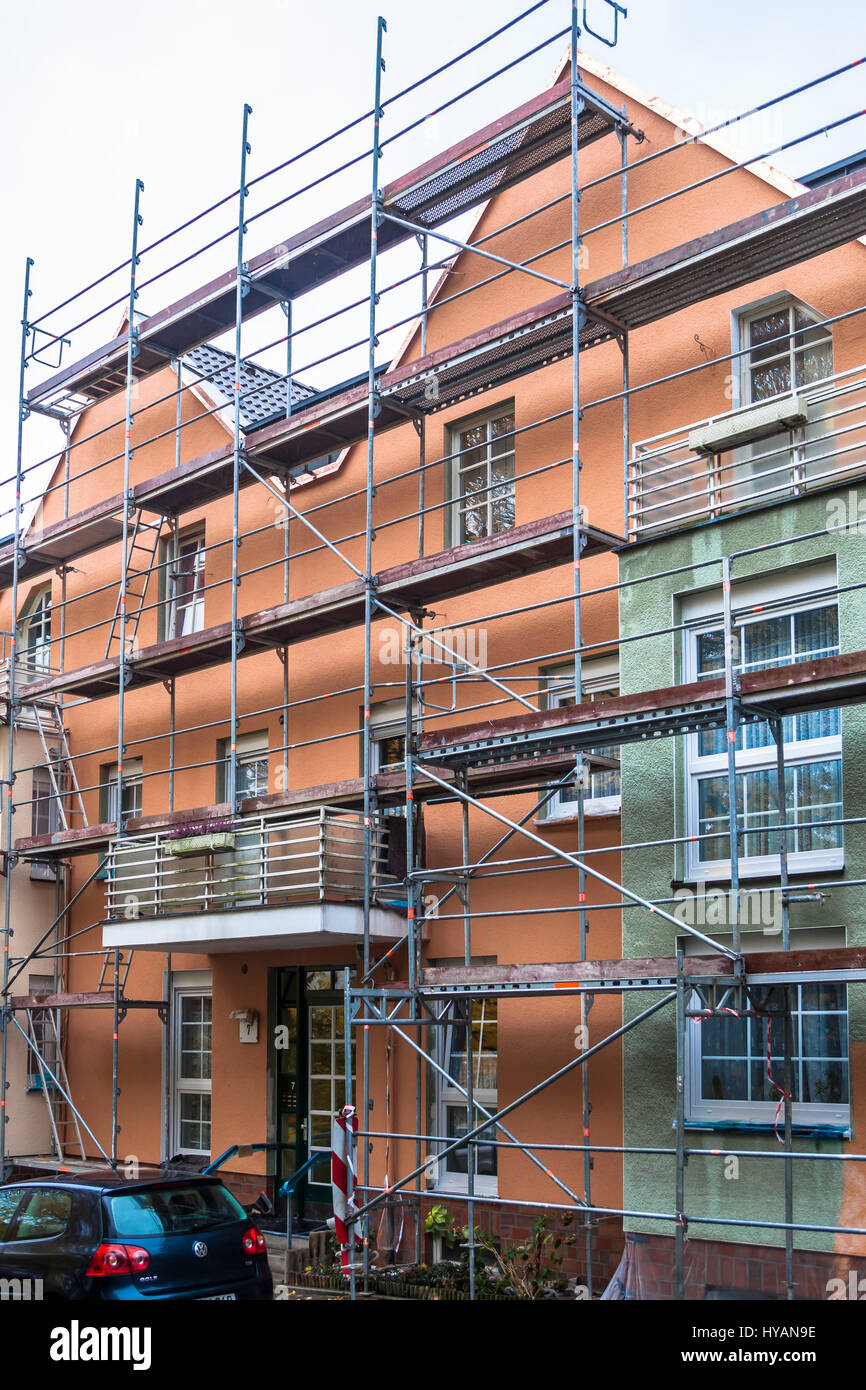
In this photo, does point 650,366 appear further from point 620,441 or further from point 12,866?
point 12,866

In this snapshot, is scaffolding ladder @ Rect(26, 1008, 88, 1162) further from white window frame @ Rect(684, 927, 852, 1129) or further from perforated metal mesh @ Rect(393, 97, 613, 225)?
perforated metal mesh @ Rect(393, 97, 613, 225)

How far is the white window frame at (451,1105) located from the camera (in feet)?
42.7

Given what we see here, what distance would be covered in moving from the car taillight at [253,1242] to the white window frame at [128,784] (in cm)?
905

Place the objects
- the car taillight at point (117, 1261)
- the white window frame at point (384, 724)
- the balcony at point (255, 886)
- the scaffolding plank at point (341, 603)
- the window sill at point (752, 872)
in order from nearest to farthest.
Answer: the car taillight at point (117, 1261) < the window sill at point (752, 872) < the scaffolding plank at point (341, 603) < the balcony at point (255, 886) < the white window frame at point (384, 724)

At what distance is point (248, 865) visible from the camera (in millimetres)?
13797

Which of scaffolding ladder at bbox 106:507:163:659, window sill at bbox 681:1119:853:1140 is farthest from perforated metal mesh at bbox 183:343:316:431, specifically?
window sill at bbox 681:1119:853:1140

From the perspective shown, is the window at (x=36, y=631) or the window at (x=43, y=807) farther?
the window at (x=36, y=631)

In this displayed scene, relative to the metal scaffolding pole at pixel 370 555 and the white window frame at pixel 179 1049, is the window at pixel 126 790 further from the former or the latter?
the metal scaffolding pole at pixel 370 555

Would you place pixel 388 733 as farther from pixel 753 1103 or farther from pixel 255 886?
pixel 753 1103

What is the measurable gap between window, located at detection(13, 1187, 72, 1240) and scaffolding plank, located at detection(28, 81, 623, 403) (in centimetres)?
943

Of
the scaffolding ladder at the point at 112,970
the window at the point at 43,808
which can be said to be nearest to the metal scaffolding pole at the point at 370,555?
the scaffolding ladder at the point at 112,970

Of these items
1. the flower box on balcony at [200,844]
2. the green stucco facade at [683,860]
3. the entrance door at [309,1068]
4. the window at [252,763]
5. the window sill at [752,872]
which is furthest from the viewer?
the window at [252,763]

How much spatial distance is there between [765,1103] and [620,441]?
18.6 feet
